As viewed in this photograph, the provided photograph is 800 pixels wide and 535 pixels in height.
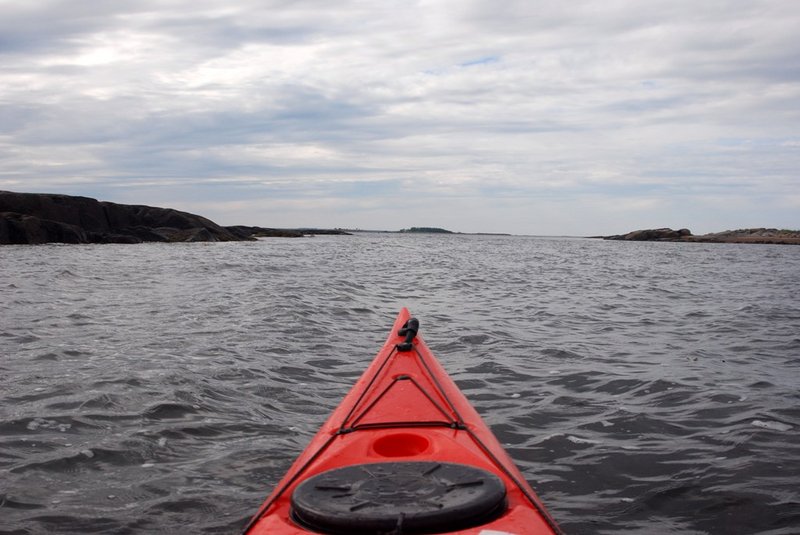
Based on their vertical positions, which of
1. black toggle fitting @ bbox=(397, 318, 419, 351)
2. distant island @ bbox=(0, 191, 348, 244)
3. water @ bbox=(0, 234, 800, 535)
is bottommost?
water @ bbox=(0, 234, 800, 535)

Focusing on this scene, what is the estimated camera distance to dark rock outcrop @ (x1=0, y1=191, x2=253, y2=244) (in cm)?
4091

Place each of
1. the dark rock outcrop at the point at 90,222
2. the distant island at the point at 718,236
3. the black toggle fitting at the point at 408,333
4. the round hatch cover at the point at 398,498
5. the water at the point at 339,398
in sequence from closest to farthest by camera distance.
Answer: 1. the round hatch cover at the point at 398,498
2. the water at the point at 339,398
3. the black toggle fitting at the point at 408,333
4. the dark rock outcrop at the point at 90,222
5. the distant island at the point at 718,236

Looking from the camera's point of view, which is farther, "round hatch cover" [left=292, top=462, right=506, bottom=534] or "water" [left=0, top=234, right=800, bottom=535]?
"water" [left=0, top=234, right=800, bottom=535]

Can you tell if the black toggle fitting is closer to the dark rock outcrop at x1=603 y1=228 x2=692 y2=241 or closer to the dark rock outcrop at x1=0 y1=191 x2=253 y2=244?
the dark rock outcrop at x1=0 y1=191 x2=253 y2=244

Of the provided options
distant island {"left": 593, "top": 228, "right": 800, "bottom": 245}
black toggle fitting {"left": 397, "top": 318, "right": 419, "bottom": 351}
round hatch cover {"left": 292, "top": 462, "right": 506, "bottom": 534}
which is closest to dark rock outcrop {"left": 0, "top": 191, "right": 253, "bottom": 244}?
black toggle fitting {"left": 397, "top": 318, "right": 419, "bottom": 351}

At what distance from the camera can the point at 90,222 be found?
4872 cm

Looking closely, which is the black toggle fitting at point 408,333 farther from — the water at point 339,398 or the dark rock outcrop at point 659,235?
the dark rock outcrop at point 659,235

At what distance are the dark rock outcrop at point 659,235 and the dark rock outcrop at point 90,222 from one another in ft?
219

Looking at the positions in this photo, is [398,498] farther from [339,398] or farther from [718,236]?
[718,236]

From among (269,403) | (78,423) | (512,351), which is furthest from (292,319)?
(78,423)

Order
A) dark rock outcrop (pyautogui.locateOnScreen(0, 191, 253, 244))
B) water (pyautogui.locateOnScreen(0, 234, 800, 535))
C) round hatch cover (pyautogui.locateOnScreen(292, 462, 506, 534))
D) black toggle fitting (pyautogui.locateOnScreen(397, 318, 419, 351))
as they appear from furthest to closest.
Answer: dark rock outcrop (pyautogui.locateOnScreen(0, 191, 253, 244)), black toggle fitting (pyautogui.locateOnScreen(397, 318, 419, 351)), water (pyautogui.locateOnScreen(0, 234, 800, 535)), round hatch cover (pyautogui.locateOnScreen(292, 462, 506, 534))

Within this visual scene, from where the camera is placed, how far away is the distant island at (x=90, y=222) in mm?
40906

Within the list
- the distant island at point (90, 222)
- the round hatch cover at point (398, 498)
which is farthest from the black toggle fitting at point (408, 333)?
the distant island at point (90, 222)

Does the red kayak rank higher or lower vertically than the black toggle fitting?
lower
